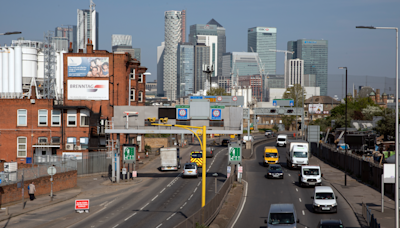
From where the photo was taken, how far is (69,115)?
200 feet

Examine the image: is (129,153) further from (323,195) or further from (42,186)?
(323,195)

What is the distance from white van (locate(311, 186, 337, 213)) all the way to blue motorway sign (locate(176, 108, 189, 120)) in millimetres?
19953

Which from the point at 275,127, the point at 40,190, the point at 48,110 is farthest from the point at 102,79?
the point at 275,127

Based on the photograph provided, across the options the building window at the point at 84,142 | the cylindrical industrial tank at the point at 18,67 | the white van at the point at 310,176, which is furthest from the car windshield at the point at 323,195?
the cylindrical industrial tank at the point at 18,67

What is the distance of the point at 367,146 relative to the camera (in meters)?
68.0

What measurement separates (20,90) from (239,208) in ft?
228

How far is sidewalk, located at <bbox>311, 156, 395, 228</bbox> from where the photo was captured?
2879 cm

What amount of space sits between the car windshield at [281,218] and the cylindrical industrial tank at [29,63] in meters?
75.1

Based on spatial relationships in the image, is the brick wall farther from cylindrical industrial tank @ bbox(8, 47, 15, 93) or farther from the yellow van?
cylindrical industrial tank @ bbox(8, 47, 15, 93)

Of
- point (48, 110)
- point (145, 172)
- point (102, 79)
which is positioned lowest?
point (145, 172)

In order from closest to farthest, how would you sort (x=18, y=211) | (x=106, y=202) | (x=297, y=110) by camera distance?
(x=18, y=211), (x=106, y=202), (x=297, y=110)

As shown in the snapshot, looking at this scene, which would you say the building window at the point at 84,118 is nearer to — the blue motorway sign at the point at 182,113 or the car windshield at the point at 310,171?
the blue motorway sign at the point at 182,113

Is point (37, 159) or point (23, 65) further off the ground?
point (23, 65)

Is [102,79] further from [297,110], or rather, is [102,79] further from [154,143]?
[297,110]
